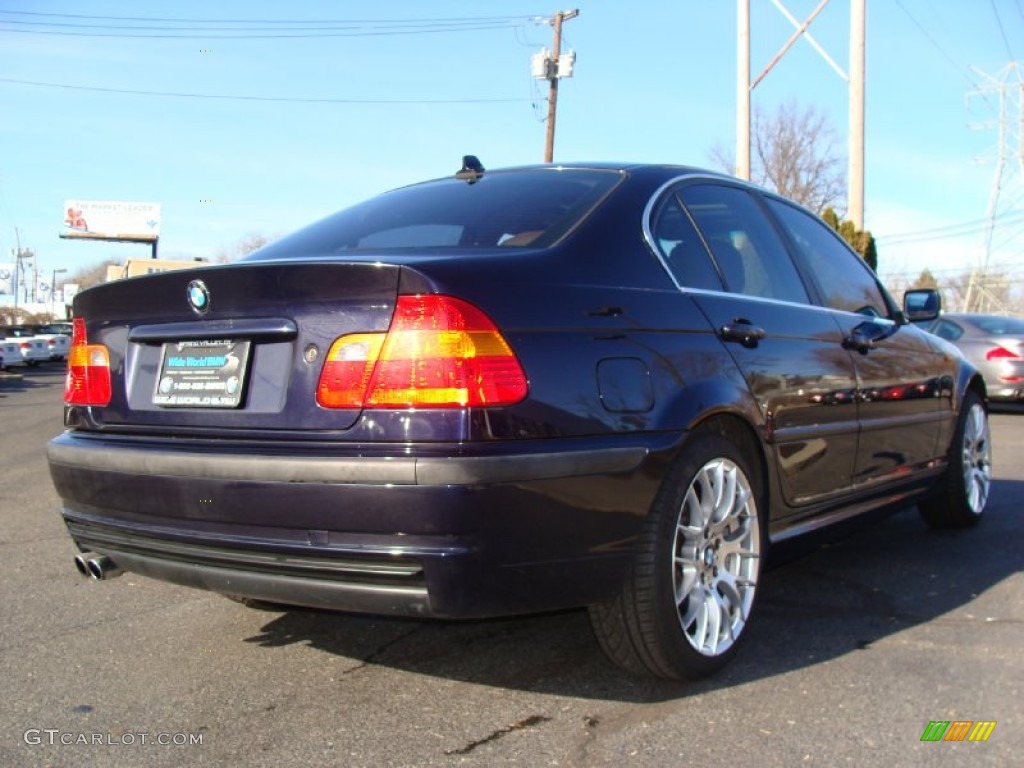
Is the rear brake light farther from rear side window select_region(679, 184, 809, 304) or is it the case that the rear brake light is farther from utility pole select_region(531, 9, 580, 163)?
utility pole select_region(531, 9, 580, 163)

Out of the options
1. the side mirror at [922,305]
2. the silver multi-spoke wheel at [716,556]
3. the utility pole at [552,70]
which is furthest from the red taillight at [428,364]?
the utility pole at [552,70]

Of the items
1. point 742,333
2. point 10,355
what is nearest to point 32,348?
point 10,355

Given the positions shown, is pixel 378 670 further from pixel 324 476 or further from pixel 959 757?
pixel 959 757

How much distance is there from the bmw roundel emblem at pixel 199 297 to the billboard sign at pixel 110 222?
8113cm

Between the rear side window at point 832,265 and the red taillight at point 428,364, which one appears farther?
the rear side window at point 832,265

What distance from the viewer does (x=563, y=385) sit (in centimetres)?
255

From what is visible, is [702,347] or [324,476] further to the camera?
[702,347]

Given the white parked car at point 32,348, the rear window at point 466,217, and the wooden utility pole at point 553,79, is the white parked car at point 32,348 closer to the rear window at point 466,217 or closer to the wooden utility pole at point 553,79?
the wooden utility pole at point 553,79

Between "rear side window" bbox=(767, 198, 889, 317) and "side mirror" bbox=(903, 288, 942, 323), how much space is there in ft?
1.03

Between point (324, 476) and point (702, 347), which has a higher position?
point (702, 347)

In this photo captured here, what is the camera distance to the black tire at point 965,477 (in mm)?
5098

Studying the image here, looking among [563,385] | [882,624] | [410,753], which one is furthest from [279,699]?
[882,624]

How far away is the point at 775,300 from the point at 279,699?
2275 mm

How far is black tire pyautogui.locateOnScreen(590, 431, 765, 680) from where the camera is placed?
276 centimetres
